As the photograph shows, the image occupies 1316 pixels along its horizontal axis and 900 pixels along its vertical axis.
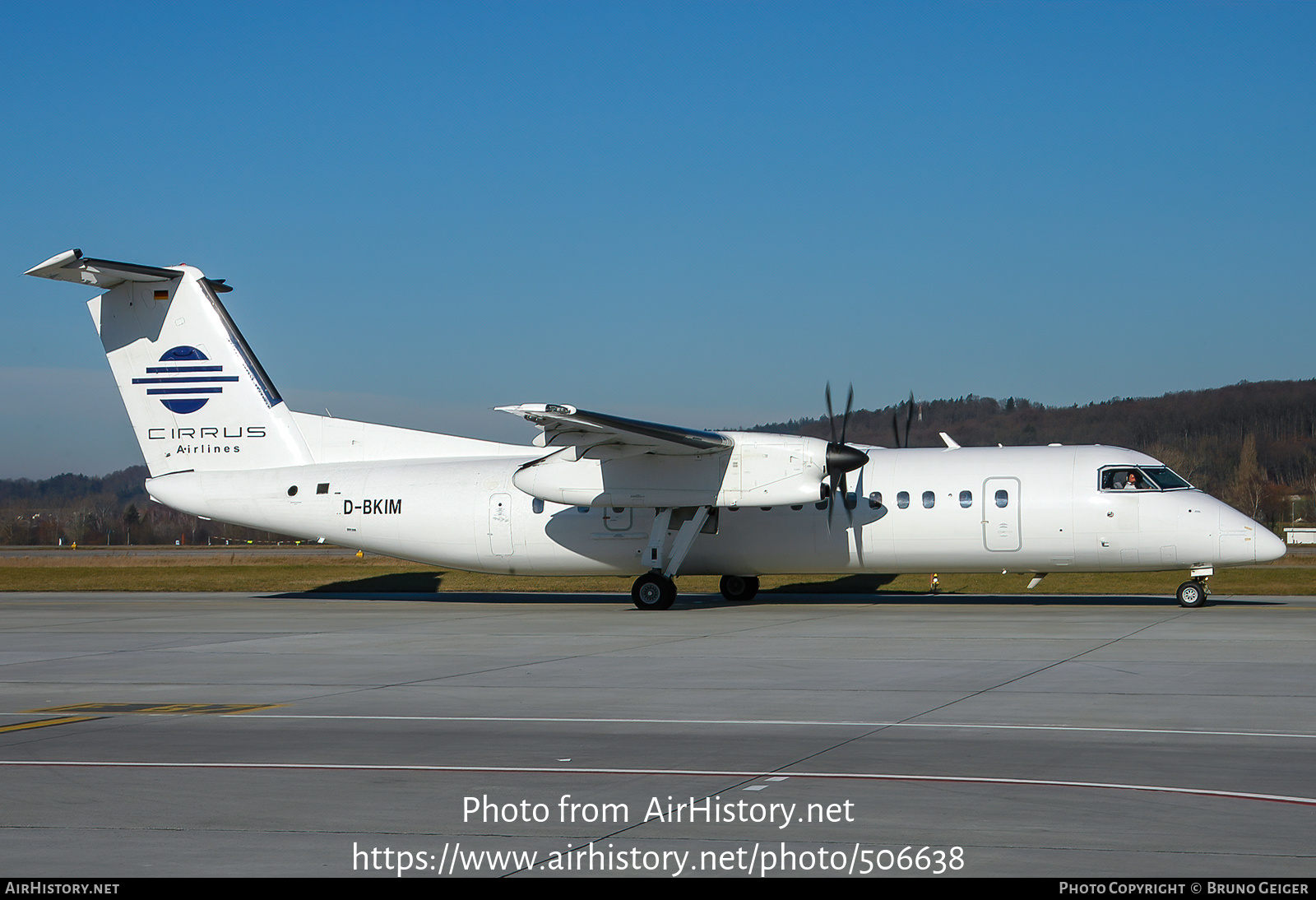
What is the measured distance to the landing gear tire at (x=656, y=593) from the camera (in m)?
24.7

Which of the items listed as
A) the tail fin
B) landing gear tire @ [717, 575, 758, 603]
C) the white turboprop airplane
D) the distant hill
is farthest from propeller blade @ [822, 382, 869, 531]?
the distant hill

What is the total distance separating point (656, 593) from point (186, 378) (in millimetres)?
12346

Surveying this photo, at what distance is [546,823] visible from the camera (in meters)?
6.82

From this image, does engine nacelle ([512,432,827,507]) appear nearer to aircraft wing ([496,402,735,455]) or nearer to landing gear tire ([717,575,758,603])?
aircraft wing ([496,402,735,455])

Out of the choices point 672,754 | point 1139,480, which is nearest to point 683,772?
point 672,754

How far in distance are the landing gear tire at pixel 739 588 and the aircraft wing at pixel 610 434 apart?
5.14 m

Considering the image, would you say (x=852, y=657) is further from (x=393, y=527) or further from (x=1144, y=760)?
(x=393, y=527)

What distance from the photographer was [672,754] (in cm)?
905

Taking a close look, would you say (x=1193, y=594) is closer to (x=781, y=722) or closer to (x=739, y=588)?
(x=739, y=588)

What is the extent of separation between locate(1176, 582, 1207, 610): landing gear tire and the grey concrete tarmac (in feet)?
13.9

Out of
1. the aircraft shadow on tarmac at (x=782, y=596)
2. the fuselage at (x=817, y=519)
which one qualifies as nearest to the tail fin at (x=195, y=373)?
the fuselage at (x=817, y=519)

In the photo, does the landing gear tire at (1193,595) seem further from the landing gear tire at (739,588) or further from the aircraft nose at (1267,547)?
the landing gear tire at (739,588)

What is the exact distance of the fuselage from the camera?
23.0 m
